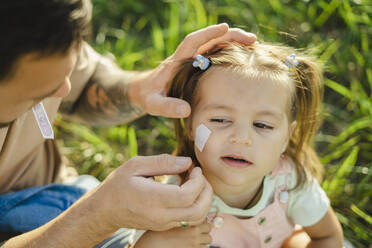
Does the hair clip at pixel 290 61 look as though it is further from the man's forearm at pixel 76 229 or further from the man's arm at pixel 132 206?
the man's forearm at pixel 76 229

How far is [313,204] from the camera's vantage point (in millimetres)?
1777

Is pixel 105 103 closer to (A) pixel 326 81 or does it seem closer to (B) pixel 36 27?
(B) pixel 36 27

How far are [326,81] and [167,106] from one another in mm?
1564

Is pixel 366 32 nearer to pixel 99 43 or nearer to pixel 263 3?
pixel 263 3

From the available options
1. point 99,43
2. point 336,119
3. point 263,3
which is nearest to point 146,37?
point 99,43

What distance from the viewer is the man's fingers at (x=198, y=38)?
5.18 ft

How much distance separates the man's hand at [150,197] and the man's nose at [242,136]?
0.19 m

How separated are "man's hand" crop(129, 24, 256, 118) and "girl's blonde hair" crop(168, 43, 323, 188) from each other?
3 centimetres

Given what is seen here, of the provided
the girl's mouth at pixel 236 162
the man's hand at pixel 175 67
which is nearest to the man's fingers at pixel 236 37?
the man's hand at pixel 175 67

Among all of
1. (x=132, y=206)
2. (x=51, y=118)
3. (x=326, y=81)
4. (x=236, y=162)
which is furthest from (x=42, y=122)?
(x=326, y=81)

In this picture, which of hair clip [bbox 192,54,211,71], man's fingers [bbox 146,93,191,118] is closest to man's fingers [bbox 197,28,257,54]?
hair clip [bbox 192,54,211,71]

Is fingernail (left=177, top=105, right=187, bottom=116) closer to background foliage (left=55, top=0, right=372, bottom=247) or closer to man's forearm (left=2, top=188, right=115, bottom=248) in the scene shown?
man's forearm (left=2, top=188, right=115, bottom=248)

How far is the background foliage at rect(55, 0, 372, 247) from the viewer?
95.3 inches

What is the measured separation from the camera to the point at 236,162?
1.50m
